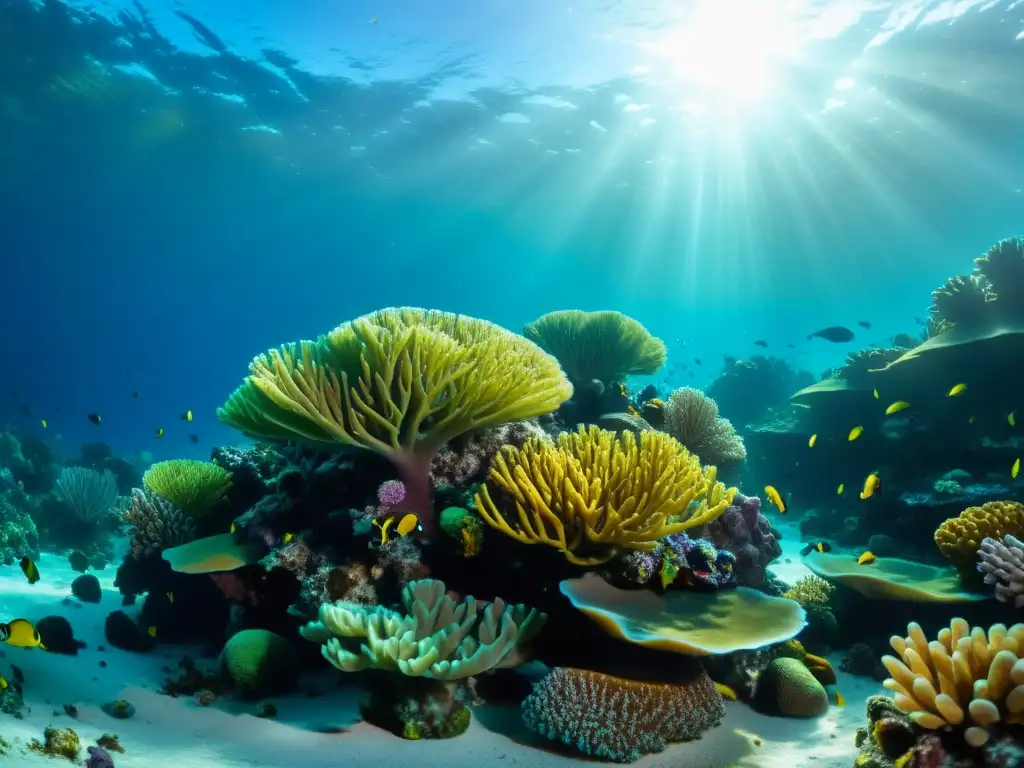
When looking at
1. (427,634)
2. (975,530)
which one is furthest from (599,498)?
(975,530)

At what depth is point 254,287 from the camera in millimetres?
79375

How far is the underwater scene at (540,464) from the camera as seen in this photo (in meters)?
3.94

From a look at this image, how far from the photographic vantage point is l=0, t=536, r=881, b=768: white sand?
12.0ft

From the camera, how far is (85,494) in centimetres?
1320

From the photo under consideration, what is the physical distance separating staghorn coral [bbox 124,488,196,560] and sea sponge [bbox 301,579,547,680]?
327cm

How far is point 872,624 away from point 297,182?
43.4 metres

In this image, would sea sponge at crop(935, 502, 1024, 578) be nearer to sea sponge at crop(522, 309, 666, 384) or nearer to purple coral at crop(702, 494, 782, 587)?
purple coral at crop(702, 494, 782, 587)

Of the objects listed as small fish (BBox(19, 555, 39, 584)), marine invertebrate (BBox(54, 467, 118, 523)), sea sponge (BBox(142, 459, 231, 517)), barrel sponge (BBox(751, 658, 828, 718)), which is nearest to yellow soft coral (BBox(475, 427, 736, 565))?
barrel sponge (BBox(751, 658, 828, 718))

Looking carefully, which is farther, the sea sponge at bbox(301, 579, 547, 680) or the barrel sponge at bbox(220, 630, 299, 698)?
the barrel sponge at bbox(220, 630, 299, 698)

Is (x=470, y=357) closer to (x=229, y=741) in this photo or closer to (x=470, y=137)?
(x=229, y=741)

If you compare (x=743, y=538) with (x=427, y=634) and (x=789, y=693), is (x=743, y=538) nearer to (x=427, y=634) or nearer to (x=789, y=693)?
(x=789, y=693)

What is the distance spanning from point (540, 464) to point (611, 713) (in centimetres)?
179

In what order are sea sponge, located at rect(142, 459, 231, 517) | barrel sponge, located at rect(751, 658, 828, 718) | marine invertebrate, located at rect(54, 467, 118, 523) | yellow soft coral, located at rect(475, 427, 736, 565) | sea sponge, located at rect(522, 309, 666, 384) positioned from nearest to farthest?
yellow soft coral, located at rect(475, 427, 736, 565) < barrel sponge, located at rect(751, 658, 828, 718) < sea sponge, located at rect(142, 459, 231, 517) < sea sponge, located at rect(522, 309, 666, 384) < marine invertebrate, located at rect(54, 467, 118, 523)

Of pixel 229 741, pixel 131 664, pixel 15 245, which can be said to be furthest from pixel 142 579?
pixel 15 245
